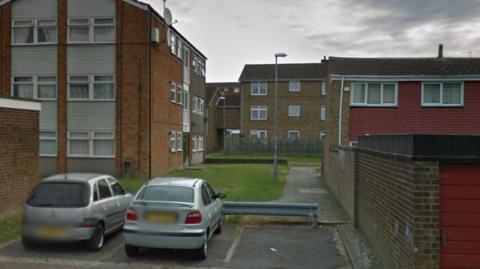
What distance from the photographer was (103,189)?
8.95m

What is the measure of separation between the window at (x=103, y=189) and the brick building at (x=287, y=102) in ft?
130

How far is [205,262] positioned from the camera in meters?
7.90

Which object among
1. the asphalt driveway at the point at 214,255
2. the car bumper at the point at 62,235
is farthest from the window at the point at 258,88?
the car bumper at the point at 62,235

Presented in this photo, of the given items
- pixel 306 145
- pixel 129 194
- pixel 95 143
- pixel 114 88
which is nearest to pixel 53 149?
pixel 95 143

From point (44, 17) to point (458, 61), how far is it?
20313 millimetres

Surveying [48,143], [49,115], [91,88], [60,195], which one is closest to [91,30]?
[91,88]

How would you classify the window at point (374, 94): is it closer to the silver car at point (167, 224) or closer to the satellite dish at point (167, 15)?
the satellite dish at point (167, 15)

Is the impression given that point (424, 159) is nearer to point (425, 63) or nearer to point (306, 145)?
point (425, 63)

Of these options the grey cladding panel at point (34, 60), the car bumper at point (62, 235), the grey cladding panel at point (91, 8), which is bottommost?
the car bumper at point (62, 235)

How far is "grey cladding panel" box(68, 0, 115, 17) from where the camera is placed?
70.0 ft

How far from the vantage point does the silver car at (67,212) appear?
7797mm

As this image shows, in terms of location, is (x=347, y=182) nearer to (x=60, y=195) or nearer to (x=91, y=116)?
(x=60, y=195)

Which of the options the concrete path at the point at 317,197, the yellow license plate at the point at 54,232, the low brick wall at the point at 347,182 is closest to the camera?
the yellow license plate at the point at 54,232

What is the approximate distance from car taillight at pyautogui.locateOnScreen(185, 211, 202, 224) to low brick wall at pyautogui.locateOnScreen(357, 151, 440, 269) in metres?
3.06
